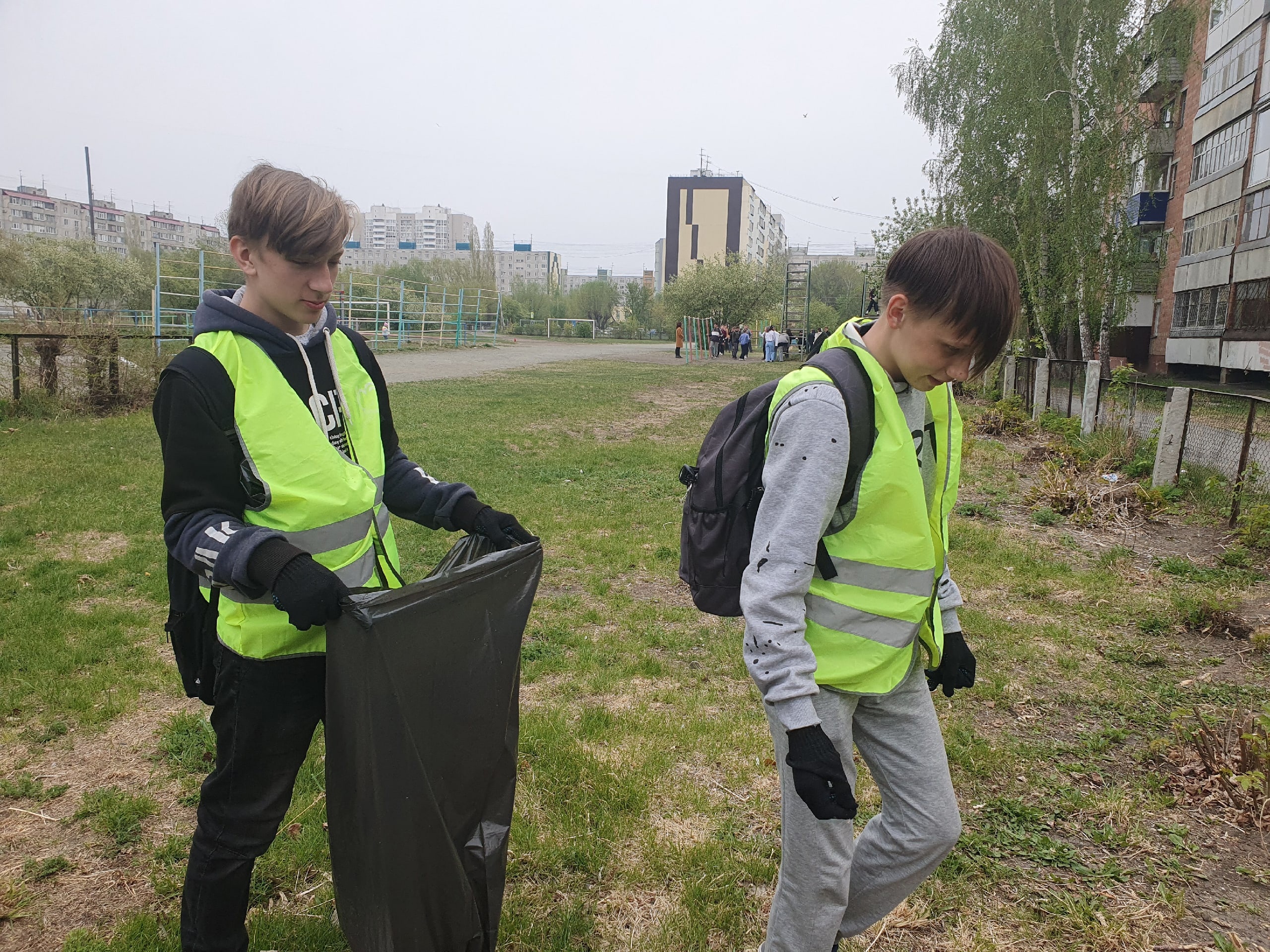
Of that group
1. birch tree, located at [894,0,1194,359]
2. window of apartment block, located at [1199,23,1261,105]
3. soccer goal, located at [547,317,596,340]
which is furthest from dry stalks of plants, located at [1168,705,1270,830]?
soccer goal, located at [547,317,596,340]

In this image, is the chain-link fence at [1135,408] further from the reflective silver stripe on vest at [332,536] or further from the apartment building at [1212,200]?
the apartment building at [1212,200]

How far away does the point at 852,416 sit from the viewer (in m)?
1.60

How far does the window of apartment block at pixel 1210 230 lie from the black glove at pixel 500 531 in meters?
29.2

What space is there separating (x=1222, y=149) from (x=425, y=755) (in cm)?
3196

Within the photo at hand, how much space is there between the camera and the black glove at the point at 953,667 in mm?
1991

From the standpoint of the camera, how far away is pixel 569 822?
2.79 meters

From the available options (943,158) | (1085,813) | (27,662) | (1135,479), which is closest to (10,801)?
(27,662)

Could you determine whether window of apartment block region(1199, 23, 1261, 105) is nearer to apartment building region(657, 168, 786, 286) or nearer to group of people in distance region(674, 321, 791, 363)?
group of people in distance region(674, 321, 791, 363)

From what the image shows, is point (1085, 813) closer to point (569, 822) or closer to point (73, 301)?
point (569, 822)

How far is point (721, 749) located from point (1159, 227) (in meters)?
38.4

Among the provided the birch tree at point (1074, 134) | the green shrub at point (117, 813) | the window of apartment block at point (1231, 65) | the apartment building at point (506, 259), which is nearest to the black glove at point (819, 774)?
the green shrub at point (117, 813)

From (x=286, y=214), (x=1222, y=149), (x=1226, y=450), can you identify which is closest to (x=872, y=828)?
(x=286, y=214)

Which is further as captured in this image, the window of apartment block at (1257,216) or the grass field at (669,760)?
the window of apartment block at (1257,216)

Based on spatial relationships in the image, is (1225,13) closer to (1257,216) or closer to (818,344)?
(1257,216)
